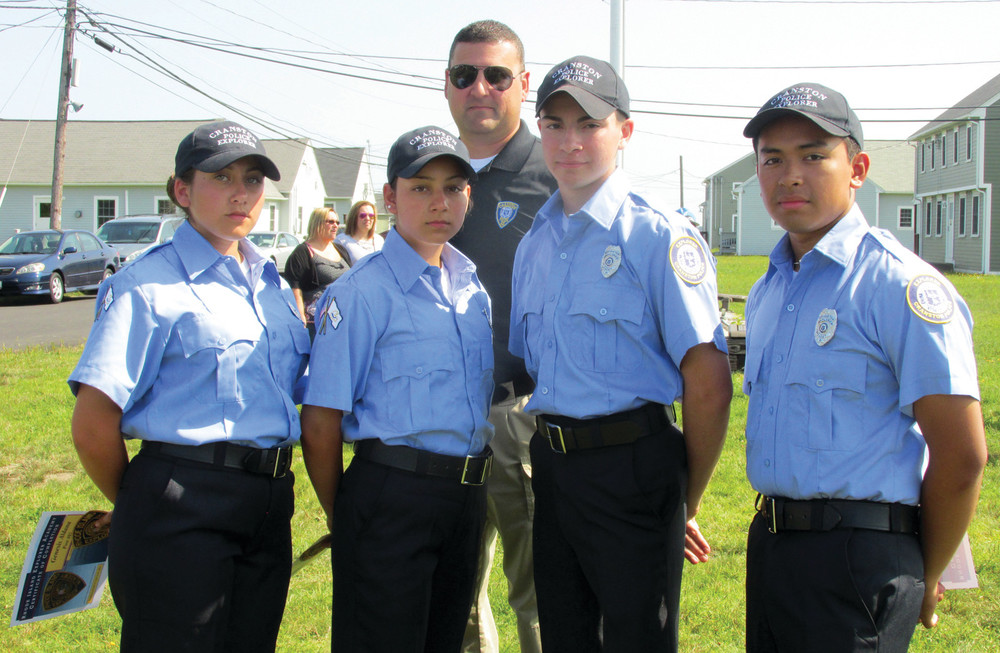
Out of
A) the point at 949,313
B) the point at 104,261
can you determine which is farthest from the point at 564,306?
the point at 104,261

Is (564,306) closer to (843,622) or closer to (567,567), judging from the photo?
(567,567)

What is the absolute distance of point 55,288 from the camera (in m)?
17.4

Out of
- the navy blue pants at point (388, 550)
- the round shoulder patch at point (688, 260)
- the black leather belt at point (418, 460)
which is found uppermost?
the round shoulder patch at point (688, 260)

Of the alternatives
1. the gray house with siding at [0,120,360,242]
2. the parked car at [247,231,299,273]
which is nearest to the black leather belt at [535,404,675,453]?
the parked car at [247,231,299,273]

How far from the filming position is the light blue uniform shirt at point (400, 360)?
8.21 ft

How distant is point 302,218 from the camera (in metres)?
44.0

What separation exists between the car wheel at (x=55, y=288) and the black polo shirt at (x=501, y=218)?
55.9 ft

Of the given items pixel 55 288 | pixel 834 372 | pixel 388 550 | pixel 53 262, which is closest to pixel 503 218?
pixel 388 550

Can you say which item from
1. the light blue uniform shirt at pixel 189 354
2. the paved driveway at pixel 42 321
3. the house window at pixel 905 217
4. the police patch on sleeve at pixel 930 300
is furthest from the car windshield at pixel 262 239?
the house window at pixel 905 217

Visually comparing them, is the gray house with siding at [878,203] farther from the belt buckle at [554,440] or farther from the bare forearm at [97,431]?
the bare forearm at [97,431]

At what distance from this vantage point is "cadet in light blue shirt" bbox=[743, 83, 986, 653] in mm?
1941

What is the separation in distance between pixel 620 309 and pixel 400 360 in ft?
2.40

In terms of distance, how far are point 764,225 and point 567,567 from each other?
49871 millimetres

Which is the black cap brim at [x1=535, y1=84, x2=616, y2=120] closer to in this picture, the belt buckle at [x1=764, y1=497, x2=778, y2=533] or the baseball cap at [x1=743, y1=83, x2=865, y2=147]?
the baseball cap at [x1=743, y1=83, x2=865, y2=147]
